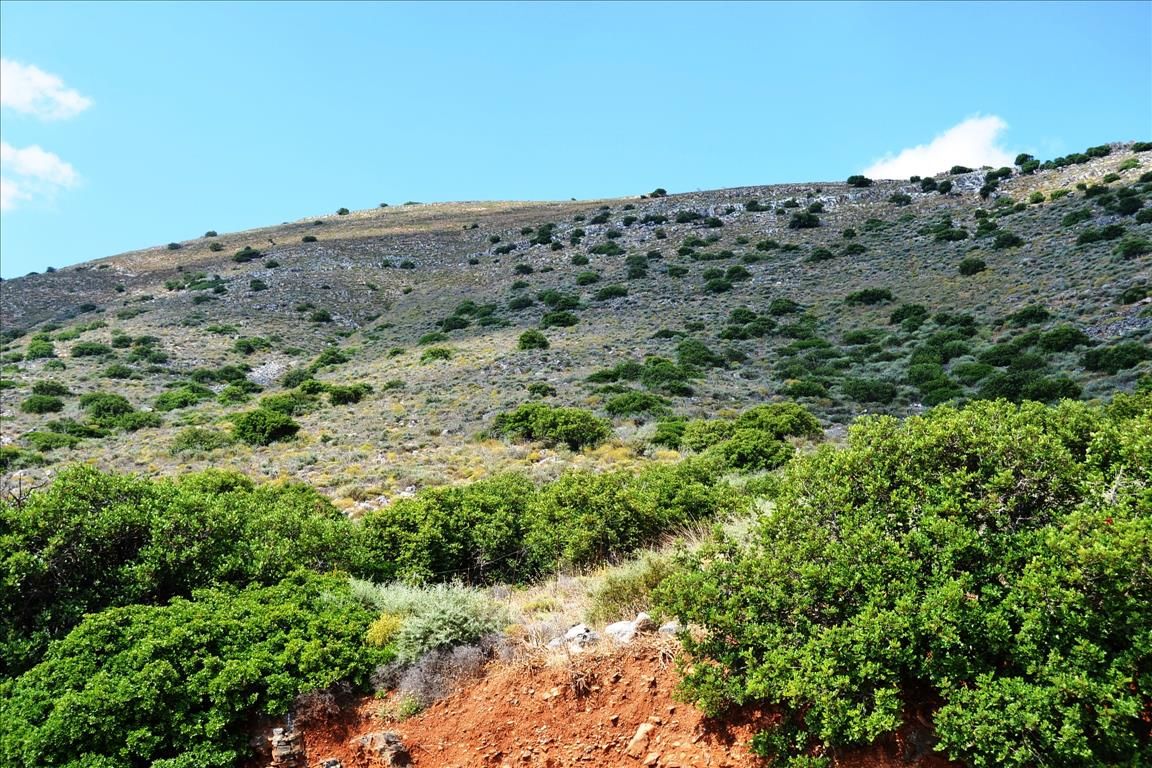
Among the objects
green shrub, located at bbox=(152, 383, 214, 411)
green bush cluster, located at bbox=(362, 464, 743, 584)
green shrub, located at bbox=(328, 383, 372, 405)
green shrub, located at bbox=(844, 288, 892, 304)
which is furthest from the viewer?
green shrub, located at bbox=(844, 288, 892, 304)

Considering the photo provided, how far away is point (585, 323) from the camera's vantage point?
3516 cm

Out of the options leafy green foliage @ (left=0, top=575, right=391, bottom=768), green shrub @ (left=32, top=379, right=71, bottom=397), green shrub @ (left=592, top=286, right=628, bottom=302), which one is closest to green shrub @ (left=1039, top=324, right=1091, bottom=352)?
green shrub @ (left=592, top=286, right=628, bottom=302)

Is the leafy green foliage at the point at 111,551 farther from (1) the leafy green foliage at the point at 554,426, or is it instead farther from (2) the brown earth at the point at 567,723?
(1) the leafy green foliage at the point at 554,426

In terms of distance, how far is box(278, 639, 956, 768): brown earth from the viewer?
4551 millimetres

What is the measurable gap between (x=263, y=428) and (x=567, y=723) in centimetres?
1840

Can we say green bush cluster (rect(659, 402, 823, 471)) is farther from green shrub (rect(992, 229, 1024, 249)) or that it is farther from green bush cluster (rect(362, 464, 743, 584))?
green shrub (rect(992, 229, 1024, 249))

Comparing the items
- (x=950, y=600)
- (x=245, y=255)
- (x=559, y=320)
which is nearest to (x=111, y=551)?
(x=950, y=600)

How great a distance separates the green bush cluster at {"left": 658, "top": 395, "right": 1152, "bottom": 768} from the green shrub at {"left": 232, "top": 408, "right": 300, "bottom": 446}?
59.8 feet

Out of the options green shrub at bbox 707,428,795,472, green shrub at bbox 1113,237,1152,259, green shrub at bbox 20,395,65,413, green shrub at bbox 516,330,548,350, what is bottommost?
green shrub at bbox 707,428,795,472

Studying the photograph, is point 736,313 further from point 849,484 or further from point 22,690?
point 22,690

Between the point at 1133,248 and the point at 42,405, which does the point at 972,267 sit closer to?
the point at 1133,248

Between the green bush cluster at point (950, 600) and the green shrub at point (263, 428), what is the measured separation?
18217 mm

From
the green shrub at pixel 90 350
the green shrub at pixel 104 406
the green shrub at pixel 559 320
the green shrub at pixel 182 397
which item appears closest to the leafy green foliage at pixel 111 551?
the green shrub at pixel 104 406

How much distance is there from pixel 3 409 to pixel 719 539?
96.6 ft
